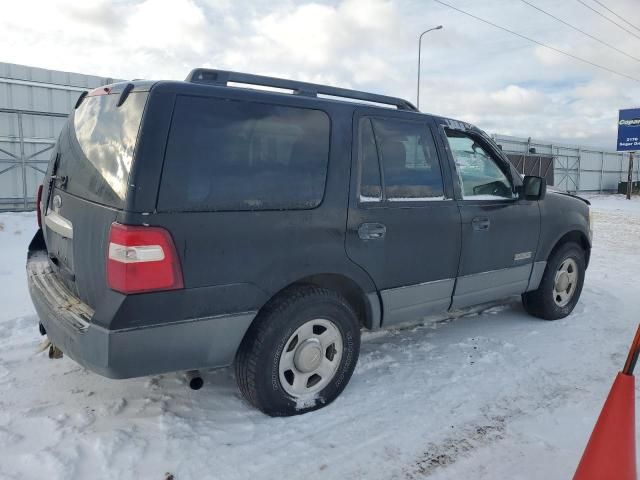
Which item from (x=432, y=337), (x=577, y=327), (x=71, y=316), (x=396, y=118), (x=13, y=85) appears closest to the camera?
(x=71, y=316)

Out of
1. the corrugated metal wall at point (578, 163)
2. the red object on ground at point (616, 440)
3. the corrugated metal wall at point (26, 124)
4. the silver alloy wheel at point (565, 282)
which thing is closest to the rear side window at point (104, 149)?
the red object on ground at point (616, 440)

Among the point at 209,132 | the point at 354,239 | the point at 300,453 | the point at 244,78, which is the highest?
the point at 244,78

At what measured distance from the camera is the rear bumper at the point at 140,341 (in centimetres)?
244

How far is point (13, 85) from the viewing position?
1144 centimetres

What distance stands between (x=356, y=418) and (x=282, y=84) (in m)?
2.12

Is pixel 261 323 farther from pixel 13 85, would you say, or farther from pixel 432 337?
pixel 13 85

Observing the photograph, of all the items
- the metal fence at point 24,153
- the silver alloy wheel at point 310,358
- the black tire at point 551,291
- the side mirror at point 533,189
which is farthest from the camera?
the metal fence at point 24,153

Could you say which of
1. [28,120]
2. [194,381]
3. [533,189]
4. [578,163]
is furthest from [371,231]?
[578,163]

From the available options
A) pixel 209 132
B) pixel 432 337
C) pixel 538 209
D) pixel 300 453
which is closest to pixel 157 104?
pixel 209 132

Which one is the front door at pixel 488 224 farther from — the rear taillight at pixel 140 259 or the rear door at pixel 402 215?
the rear taillight at pixel 140 259

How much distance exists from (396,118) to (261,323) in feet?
5.71

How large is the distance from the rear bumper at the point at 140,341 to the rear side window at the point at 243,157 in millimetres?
623

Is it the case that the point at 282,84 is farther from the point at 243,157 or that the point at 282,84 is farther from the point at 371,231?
the point at 371,231

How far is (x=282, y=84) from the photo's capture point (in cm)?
313
